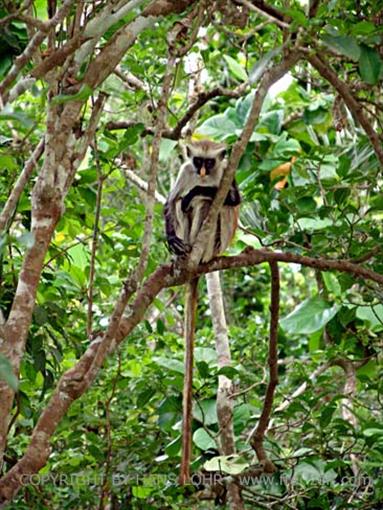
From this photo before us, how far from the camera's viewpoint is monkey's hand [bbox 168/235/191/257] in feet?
15.6

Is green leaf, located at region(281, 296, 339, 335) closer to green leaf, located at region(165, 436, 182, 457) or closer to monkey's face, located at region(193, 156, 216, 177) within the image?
monkey's face, located at region(193, 156, 216, 177)

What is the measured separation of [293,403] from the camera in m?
3.93

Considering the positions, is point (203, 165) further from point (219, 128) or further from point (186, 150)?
point (219, 128)

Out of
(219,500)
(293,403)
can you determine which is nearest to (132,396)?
(219,500)

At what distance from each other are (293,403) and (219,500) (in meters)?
0.65

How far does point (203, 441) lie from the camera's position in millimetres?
4164

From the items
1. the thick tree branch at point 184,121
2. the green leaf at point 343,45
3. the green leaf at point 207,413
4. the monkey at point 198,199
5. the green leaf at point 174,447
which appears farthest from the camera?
the monkey at point 198,199

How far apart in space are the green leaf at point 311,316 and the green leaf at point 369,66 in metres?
1.84

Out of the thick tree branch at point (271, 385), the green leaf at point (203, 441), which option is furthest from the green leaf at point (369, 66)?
the green leaf at point (203, 441)

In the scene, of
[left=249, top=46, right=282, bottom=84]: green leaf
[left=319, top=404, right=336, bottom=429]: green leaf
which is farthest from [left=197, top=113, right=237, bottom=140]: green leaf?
[left=249, top=46, right=282, bottom=84]: green leaf

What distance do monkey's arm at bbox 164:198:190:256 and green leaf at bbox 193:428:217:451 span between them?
39.6 inches

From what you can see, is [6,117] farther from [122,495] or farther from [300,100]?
[300,100]

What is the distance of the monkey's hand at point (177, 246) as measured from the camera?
475cm

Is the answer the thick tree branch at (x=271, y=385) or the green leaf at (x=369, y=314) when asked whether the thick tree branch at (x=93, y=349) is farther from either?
the green leaf at (x=369, y=314)
